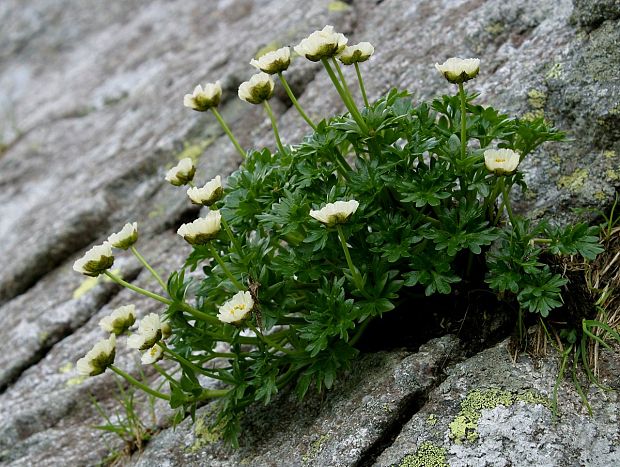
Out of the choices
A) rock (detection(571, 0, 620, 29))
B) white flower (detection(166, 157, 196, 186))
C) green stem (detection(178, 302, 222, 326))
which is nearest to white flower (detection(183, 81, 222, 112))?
white flower (detection(166, 157, 196, 186))

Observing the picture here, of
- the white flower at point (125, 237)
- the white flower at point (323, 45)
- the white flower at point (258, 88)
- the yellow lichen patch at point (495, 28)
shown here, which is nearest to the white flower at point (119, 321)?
the white flower at point (125, 237)

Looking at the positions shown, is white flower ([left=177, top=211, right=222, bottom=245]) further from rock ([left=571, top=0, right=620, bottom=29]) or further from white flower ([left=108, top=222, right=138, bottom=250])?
rock ([left=571, top=0, right=620, bottom=29])

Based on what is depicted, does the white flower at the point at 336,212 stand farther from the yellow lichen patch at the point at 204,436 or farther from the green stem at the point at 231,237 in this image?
the yellow lichen patch at the point at 204,436

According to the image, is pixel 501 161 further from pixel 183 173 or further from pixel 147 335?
pixel 147 335

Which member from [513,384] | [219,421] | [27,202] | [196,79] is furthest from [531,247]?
[27,202]

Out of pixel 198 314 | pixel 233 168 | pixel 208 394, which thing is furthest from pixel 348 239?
pixel 233 168

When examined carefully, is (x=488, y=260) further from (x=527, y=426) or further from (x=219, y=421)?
(x=219, y=421)
